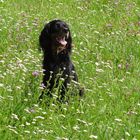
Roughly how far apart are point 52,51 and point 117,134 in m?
1.67

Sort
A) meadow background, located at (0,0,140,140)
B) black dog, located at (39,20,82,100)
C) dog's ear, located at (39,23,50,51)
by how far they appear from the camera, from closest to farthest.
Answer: meadow background, located at (0,0,140,140), black dog, located at (39,20,82,100), dog's ear, located at (39,23,50,51)

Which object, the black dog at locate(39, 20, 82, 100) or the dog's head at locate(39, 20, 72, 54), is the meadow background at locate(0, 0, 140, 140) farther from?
the dog's head at locate(39, 20, 72, 54)

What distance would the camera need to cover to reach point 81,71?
7.80 meters

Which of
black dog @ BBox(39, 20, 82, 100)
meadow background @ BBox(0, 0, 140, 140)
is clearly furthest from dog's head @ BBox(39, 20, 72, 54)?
meadow background @ BBox(0, 0, 140, 140)

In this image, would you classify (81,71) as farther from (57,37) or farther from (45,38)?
(57,37)

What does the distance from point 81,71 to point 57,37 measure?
123 cm

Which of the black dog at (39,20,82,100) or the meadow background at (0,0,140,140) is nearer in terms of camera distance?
the meadow background at (0,0,140,140)

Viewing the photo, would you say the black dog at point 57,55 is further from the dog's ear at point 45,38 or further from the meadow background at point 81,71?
the meadow background at point 81,71

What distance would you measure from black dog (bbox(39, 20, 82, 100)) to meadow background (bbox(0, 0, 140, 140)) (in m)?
0.21

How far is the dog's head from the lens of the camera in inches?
263

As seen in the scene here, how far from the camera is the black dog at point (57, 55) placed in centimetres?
666

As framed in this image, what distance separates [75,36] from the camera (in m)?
9.38

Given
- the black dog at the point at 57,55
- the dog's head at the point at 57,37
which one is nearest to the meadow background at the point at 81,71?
the black dog at the point at 57,55

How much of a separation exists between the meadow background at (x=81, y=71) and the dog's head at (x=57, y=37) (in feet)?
1.18
